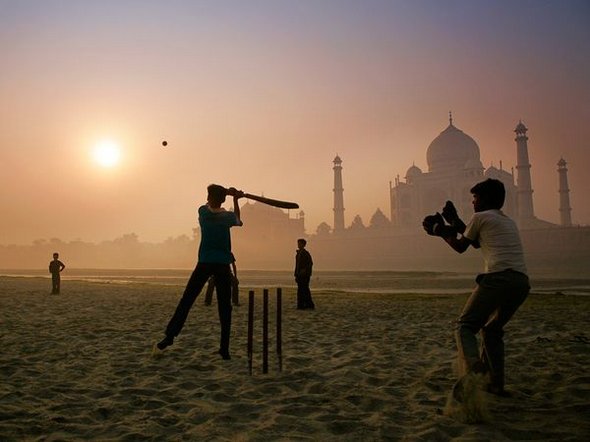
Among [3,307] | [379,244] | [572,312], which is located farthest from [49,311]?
[379,244]

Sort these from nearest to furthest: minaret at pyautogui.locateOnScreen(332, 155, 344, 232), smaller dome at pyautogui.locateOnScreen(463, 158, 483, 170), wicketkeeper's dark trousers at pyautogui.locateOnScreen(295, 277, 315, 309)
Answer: wicketkeeper's dark trousers at pyautogui.locateOnScreen(295, 277, 315, 309) < smaller dome at pyautogui.locateOnScreen(463, 158, 483, 170) < minaret at pyautogui.locateOnScreen(332, 155, 344, 232)

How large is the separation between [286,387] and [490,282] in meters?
2.10

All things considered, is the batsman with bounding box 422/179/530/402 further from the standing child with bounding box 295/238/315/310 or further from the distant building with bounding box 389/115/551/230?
the distant building with bounding box 389/115/551/230

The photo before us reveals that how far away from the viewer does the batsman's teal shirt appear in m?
5.14

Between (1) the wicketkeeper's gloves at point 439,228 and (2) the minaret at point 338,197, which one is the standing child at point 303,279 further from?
(2) the minaret at point 338,197

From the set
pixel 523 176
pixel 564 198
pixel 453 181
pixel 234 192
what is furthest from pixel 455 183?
pixel 234 192

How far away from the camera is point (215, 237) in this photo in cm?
520

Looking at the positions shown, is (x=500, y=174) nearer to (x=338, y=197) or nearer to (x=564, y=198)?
(x=564, y=198)

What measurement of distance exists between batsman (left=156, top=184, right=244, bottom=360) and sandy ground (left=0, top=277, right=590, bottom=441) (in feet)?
1.70

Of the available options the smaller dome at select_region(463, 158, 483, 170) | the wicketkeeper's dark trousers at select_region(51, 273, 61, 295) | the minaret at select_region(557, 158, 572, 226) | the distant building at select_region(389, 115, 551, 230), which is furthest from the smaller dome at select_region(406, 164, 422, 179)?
the wicketkeeper's dark trousers at select_region(51, 273, 61, 295)

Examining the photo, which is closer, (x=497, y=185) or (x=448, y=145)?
(x=497, y=185)

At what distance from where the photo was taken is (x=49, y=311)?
10.6m

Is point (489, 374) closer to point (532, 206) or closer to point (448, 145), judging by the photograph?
point (532, 206)

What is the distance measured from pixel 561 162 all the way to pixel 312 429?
81211 millimetres
